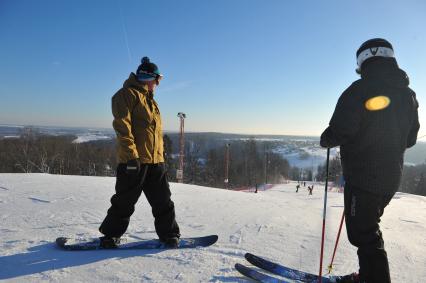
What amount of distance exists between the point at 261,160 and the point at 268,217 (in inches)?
2901

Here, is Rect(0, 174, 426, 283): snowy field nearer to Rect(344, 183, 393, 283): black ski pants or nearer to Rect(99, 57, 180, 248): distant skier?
Rect(99, 57, 180, 248): distant skier

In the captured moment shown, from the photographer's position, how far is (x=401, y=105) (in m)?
2.41

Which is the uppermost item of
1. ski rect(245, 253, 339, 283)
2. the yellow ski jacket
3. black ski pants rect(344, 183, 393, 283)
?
the yellow ski jacket

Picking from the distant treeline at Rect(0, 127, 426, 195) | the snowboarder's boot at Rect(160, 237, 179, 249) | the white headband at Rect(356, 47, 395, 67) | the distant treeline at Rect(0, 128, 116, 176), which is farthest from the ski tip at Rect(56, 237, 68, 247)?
the distant treeline at Rect(0, 128, 116, 176)

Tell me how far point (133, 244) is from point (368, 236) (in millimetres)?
1964

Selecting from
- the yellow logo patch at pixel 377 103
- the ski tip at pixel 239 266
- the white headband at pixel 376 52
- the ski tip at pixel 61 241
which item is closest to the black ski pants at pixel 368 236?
the yellow logo patch at pixel 377 103

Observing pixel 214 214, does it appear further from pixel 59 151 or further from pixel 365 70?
pixel 59 151

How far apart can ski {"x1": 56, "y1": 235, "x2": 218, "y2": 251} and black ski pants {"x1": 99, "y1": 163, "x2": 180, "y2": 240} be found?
4.2 inches

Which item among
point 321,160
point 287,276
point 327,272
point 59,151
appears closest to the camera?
point 287,276

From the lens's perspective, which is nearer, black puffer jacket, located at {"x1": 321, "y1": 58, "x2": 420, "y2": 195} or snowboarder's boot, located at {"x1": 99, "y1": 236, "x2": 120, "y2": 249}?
black puffer jacket, located at {"x1": 321, "y1": 58, "x2": 420, "y2": 195}

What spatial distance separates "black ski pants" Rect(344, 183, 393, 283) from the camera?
2324 millimetres

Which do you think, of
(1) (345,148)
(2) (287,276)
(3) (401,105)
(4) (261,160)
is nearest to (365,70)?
(3) (401,105)

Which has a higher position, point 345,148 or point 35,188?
point 345,148

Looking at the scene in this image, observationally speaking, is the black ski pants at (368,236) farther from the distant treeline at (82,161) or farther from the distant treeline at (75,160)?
the distant treeline at (75,160)
